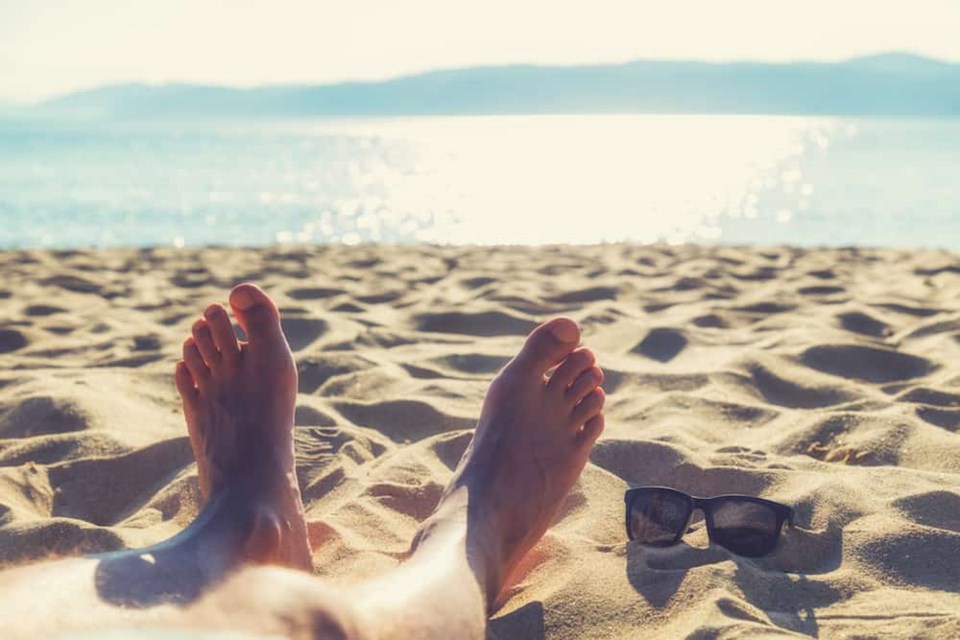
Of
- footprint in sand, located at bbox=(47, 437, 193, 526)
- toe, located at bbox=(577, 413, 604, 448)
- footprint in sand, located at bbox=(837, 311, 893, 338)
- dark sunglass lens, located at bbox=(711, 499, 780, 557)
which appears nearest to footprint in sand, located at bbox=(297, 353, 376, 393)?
footprint in sand, located at bbox=(47, 437, 193, 526)

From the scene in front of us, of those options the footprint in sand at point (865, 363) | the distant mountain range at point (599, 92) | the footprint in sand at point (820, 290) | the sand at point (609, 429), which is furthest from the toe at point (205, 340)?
the distant mountain range at point (599, 92)

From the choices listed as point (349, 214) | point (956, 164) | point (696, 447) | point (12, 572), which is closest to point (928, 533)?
point (696, 447)

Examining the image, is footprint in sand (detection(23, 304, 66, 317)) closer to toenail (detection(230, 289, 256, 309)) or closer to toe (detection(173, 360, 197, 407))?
toe (detection(173, 360, 197, 407))

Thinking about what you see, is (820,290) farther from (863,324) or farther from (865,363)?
(865,363)

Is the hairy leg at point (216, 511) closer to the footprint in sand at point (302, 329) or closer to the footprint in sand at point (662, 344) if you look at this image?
the footprint in sand at point (302, 329)

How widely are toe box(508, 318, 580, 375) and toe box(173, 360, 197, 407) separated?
67 cm

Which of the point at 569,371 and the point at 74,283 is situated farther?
the point at 74,283

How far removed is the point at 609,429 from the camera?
216cm

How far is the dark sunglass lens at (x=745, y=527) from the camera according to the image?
59.4 inches

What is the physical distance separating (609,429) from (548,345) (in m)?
0.36

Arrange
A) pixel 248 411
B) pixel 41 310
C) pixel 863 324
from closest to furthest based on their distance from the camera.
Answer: pixel 248 411
pixel 863 324
pixel 41 310

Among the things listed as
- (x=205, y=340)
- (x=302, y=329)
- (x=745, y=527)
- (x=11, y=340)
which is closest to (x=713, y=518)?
(x=745, y=527)

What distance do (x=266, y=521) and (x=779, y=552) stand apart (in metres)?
0.84

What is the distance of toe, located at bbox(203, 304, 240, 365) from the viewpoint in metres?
1.88
